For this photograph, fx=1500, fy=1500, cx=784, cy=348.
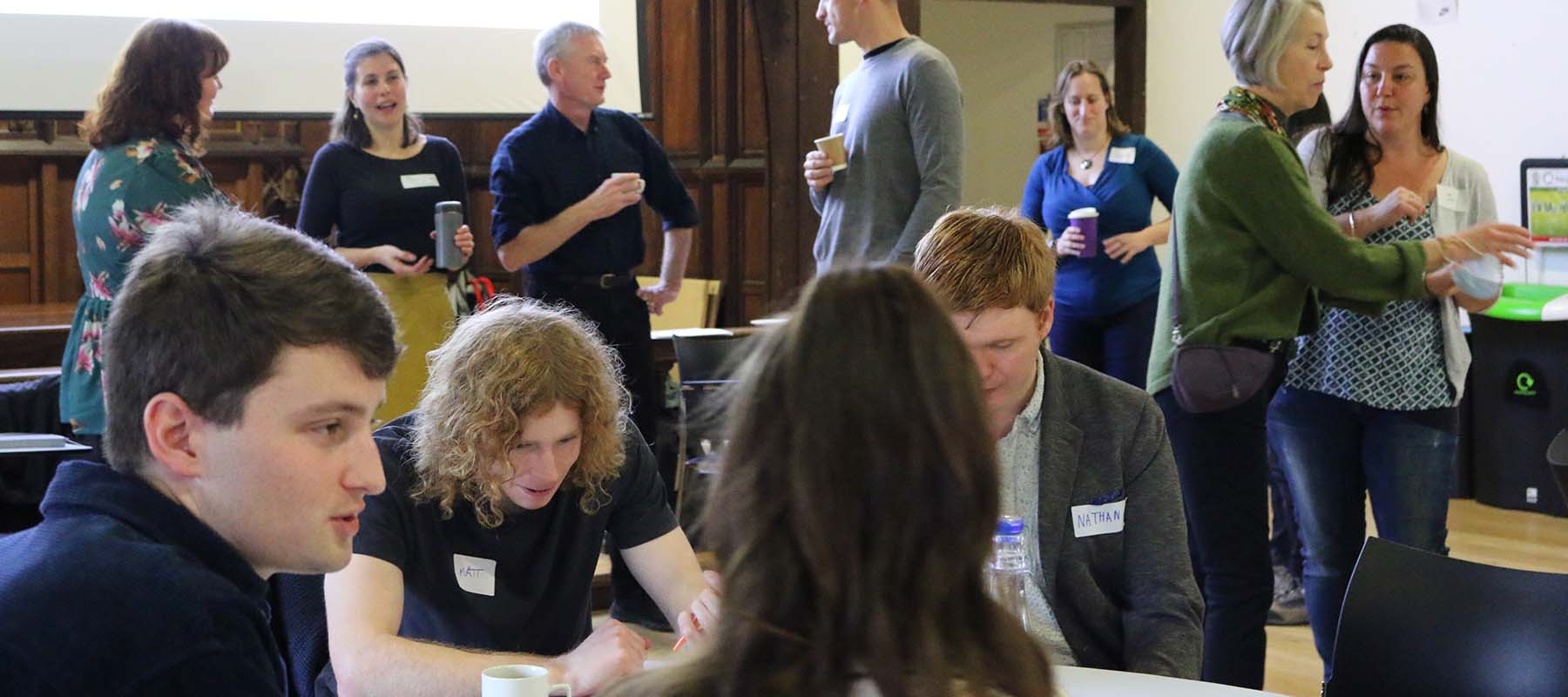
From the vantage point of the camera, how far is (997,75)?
9.38 m

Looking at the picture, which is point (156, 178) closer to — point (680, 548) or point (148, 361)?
point (680, 548)

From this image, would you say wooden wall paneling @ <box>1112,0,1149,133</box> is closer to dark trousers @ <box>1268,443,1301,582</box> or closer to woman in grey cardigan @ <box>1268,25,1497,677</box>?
dark trousers @ <box>1268,443,1301,582</box>

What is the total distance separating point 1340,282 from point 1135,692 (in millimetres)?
1284

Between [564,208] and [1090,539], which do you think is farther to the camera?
[564,208]

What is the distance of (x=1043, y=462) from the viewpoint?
2008 mm

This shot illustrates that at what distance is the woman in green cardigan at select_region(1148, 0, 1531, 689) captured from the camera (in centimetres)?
270

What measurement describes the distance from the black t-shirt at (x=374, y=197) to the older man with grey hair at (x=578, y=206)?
194mm

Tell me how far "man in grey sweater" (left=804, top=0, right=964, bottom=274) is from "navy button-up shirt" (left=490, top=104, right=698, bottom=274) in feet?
2.26

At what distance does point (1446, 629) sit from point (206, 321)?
4.93 ft

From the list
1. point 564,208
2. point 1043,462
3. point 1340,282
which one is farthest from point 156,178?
point 1340,282

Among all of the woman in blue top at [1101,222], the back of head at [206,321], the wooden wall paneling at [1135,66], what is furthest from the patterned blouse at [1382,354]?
the wooden wall paneling at [1135,66]

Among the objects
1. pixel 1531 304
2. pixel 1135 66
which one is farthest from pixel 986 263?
pixel 1135 66

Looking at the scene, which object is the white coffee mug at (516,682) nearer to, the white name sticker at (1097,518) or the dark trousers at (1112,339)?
the white name sticker at (1097,518)

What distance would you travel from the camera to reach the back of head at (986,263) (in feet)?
6.29
